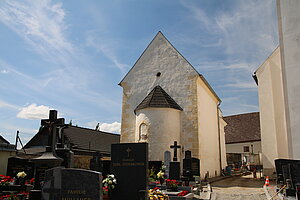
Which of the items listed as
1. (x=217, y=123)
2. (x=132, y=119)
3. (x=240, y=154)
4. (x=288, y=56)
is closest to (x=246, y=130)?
(x=240, y=154)

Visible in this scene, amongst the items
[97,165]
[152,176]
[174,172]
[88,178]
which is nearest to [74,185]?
[88,178]

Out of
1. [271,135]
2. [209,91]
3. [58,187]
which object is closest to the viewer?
[58,187]

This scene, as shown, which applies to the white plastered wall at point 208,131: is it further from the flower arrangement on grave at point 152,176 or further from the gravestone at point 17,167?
the gravestone at point 17,167

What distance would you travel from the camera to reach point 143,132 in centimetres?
2041

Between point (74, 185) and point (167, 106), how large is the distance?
15.3 m

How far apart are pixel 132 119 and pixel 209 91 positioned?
27.8 feet

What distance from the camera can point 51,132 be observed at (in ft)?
32.1

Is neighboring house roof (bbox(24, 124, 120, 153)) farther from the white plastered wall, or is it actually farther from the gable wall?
the white plastered wall

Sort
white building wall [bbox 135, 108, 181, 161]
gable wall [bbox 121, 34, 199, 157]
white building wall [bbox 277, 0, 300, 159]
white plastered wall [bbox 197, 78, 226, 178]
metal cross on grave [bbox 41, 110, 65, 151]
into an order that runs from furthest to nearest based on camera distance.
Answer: white plastered wall [bbox 197, 78, 226, 178]
gable wall [bbox 121, 34, 199, 157]
white building wall [bbox 135, 108, 181, 161]
white building wall [bbox 277, 0, 300, 159]
metal cross on grave [bbox 41, 110, 65, 151]

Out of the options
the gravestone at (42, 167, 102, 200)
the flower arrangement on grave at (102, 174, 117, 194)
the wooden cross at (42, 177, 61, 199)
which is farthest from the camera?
the flower arrangement on grave at (102, 174, 117, 194)

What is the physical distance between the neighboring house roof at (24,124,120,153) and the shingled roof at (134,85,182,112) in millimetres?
9124

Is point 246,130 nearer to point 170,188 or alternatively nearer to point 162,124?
point 162,124

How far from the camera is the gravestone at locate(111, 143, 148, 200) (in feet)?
27.3

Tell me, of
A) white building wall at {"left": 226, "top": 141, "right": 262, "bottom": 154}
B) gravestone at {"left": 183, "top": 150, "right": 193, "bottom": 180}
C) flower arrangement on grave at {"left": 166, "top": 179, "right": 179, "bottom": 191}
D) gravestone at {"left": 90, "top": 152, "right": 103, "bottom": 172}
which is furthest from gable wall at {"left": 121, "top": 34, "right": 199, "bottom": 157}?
white building wall at {"left": 226, "top": 141, "right": 262, "bottom": 154}
